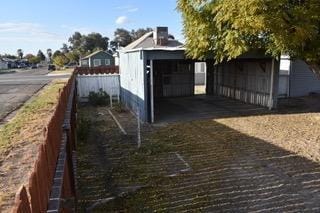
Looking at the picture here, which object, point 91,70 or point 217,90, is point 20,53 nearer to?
point 91,70

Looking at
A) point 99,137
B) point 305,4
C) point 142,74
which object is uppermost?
point 305,4

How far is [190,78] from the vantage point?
21984 millimetres

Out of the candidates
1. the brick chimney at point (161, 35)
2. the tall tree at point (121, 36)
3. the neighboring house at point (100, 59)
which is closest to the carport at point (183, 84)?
the brick chimney at point (161, 35)

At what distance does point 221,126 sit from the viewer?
12.7m

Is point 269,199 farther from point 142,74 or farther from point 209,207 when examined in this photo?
point 142,74

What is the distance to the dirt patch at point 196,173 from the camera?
6195mm

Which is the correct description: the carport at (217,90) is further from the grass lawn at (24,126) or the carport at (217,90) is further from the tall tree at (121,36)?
the tall tree at (121,36)

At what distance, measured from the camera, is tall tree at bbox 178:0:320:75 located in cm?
1055

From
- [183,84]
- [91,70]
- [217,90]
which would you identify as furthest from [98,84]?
[217,90]

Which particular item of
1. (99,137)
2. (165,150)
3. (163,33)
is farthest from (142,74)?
(163,33)

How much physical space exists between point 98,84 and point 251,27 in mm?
12226

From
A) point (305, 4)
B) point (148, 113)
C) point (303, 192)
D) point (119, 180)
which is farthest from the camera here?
point (148, 113)

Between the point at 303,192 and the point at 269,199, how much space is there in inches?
31.6

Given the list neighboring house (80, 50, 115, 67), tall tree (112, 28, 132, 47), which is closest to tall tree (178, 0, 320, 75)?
neighboring house (80, 50, 115, 67)
